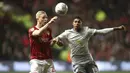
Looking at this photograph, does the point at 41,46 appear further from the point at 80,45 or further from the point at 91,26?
the point at 91,26

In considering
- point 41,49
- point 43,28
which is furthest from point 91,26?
point 43,28

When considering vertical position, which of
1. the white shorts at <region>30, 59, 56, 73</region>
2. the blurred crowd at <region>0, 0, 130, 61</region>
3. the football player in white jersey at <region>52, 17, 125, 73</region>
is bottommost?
the white shorts at <region>30, 59, 56, 73</region>

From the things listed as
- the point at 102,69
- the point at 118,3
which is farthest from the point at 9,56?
the point at 118,3

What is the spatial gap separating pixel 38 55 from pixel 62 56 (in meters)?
11.4

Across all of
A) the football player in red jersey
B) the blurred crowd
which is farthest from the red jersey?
the blurred crowd

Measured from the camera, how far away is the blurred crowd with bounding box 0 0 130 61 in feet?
68.0

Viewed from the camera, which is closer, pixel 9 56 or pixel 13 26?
pixel 9 56

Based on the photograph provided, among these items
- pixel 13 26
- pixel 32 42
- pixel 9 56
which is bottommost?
pixel 32 42

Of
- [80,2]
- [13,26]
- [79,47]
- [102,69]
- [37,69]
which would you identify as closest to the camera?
[37,69]

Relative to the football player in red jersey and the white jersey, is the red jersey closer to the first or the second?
the football player in red jersey

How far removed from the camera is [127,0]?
2405 centimetres

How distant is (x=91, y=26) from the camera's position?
2186 centimetres

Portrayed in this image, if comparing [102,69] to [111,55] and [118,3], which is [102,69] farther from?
[118,3]

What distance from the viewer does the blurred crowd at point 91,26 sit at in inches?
816
